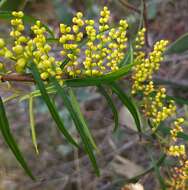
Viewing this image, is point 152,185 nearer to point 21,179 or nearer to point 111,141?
point 111,141

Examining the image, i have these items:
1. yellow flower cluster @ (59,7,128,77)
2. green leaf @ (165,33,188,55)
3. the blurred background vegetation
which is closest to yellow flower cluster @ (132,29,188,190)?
yellow flower cluster @ (59,7,128,77)

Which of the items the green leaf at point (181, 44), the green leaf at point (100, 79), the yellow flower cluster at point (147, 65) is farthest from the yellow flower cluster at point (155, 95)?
the green leaf at point (181, 44)

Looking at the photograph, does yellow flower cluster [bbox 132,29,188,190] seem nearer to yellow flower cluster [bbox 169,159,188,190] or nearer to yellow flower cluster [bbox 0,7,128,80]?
yellow flower cluster [bbox 169,159,188,190]

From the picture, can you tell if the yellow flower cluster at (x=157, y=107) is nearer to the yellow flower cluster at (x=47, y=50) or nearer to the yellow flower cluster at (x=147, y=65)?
the yellow flower cluster at (x=147, y=65)

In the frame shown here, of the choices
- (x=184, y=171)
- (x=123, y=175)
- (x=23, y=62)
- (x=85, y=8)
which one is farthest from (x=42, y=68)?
(x=85, y=8)

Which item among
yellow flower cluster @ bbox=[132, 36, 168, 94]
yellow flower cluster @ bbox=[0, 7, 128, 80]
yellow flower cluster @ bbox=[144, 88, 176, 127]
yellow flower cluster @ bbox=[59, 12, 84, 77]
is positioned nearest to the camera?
yellow flower cluster @ bbox=[0, 7, 128, 80]

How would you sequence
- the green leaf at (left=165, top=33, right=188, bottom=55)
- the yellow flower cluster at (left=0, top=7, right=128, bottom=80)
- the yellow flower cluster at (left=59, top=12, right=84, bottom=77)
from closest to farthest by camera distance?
the yellow flower cluster at (left=0, top=7, right=128, bottom=80), the yellow flower cluster at (left=59, top=12, right=84, bottom=77), the green leaf at (left=165, top=33, right=188, bottom=55)
